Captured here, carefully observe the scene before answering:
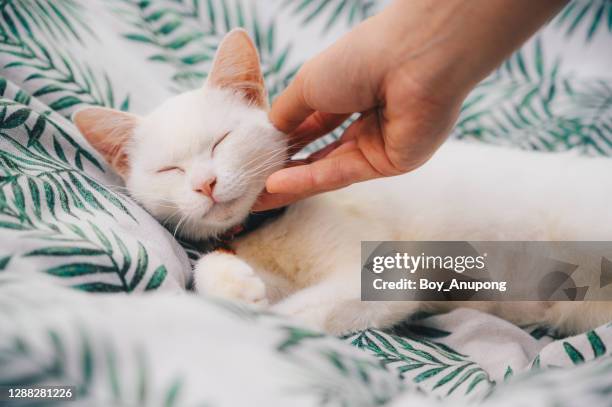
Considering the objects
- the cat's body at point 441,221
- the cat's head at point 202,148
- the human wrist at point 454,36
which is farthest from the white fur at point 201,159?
the human wrist at point 454,36

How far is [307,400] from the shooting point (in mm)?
379

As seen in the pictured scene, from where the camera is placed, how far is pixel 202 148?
3.01 feet

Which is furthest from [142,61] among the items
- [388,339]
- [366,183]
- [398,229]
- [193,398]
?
[193,398]

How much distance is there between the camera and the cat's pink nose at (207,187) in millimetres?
849

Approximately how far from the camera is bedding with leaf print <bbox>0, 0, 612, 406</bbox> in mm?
377

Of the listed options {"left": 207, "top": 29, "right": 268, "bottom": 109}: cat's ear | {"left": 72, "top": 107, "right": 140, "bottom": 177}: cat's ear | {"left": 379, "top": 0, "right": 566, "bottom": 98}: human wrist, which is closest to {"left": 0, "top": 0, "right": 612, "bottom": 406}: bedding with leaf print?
{"left": 72, "top": 107, "right": 140, "bottom": 177}: cat's ear

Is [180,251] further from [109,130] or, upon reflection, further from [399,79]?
[399,79]

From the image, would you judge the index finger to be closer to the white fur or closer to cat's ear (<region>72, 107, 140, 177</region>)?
the white fur

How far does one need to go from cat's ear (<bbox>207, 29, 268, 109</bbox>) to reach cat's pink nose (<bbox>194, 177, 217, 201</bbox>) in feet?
0.95

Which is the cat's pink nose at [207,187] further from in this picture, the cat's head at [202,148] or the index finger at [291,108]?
the index finger at [291,108]

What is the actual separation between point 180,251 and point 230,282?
0.19 metres

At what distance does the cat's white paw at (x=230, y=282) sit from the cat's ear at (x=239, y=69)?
44cm

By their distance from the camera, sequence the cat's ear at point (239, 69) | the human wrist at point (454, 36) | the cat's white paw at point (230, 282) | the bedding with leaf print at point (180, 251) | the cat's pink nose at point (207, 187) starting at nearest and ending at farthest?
1. the bedding with leaf print at point (180, 251)
2. the human wrist at point (454, 36)
3. the cat's white paw at point (230, 282)
4. the cat's pink nose at point (207, 187)
5. the cat's ear at point (239, 69)

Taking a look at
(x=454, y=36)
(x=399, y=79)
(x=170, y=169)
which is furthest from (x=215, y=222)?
(x=454, y=36)
